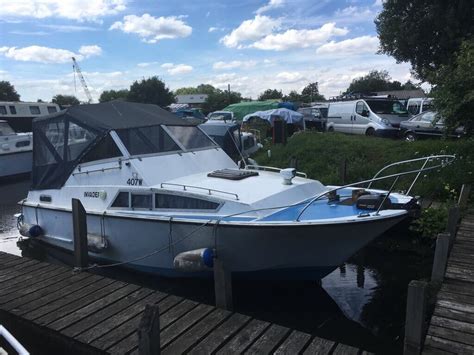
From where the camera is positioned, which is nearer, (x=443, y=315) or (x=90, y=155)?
(x=443, y=315)

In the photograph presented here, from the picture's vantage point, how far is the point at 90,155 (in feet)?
24.5

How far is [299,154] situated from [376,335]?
9.02 metres

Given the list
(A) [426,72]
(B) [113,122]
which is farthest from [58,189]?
(A) [426,72]

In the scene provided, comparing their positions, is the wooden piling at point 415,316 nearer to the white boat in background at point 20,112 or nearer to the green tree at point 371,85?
the white boat in background at point 20,112

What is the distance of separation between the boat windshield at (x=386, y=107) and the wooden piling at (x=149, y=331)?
49.8 ft

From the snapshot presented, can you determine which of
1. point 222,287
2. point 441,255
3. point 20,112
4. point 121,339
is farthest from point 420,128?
point 20,112

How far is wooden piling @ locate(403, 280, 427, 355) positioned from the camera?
3.75m

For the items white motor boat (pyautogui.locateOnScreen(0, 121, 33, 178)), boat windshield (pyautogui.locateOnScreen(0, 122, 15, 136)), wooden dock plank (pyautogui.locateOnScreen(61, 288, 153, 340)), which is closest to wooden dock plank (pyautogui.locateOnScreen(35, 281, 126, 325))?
wooden dock plank (pyautogui.locateOnScreen(61, 288, 153, 340))

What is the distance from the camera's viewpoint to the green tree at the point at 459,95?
30.1ft

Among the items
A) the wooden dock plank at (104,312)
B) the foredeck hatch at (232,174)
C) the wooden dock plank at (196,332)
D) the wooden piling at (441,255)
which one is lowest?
the wooden dock plank at (104,312)

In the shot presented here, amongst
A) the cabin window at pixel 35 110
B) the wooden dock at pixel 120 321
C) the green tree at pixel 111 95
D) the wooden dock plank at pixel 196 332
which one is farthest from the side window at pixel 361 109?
the green tree at pixel 111 95

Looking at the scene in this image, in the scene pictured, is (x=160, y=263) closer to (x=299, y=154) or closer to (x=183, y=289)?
(x=183, y=289)

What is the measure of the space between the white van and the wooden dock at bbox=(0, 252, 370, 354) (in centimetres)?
1282

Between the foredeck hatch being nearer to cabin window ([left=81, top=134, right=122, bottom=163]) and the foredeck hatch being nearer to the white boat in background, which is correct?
cabin window ([left=81, top=134, right=122, bottom=163])
